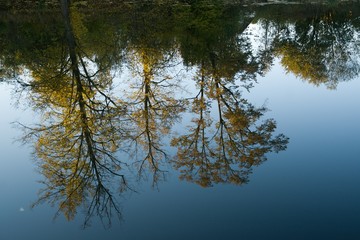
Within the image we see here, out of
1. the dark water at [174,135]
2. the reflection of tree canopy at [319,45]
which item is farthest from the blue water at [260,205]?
the reflection of tree canopy at [319,45]

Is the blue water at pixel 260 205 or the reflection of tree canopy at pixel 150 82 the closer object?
the blue water at pixel 260 205

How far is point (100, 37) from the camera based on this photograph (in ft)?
94.2

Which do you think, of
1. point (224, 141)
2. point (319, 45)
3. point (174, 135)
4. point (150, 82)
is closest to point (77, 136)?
point (174, 135)

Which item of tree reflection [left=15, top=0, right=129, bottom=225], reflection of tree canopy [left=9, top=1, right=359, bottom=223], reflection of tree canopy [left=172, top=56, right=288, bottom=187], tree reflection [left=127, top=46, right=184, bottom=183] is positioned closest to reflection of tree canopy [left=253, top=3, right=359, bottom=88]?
reflection of tree canopy [left=9, top=1, right=359, bottom=223]

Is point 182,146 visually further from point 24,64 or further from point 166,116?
point 24,64

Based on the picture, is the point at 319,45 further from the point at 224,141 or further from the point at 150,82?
the point at 224,141

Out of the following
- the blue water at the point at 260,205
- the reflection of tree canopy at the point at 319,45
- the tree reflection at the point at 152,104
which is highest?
the reflection of tree canopy at the point at 319,45

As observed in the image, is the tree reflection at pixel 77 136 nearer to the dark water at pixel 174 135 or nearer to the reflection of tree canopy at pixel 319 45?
the dark water at pixel 174 135

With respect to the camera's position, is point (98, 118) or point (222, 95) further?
point (222, 95)

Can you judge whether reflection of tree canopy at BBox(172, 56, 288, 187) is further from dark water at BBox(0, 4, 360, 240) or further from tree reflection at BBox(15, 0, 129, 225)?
tree reflection at BBox(15, 0, 129, 225)

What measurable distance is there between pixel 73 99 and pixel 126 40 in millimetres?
11077

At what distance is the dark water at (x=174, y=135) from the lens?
8445 mm

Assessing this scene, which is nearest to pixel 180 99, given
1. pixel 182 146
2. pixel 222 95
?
pixel 222 95

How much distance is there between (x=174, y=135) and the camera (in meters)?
13.5
